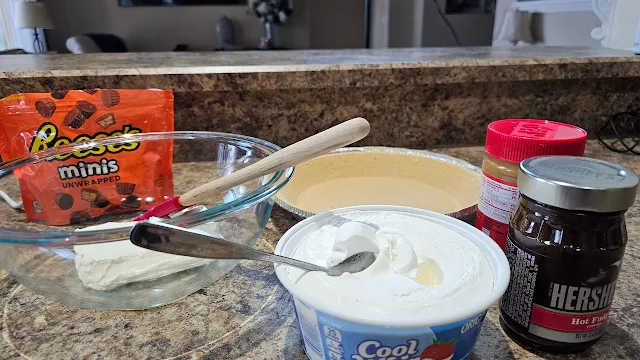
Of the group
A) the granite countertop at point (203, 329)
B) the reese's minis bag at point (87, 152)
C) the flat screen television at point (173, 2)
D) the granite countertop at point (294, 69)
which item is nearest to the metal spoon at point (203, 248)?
the granite countertop at point (203, 329)

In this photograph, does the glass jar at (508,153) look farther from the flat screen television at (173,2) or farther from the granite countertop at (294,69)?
the flat screen television at (173,2)

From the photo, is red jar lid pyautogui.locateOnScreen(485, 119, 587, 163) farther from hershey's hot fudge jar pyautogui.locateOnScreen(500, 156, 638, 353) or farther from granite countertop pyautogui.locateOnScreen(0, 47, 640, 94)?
granite countertop pyautogui.locateOnScreen(0, 47, 640, 94)

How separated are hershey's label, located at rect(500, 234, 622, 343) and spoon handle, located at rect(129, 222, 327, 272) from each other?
173 mm

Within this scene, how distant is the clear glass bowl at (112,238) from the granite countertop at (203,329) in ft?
0.06

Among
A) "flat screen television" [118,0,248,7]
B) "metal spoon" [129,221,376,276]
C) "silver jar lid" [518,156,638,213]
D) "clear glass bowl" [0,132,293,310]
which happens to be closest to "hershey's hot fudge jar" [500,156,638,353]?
"silver jar lid" [518,156,638,213]

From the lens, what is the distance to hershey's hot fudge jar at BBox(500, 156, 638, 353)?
344mm

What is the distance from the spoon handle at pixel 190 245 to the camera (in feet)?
1.12

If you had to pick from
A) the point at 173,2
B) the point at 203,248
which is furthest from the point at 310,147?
the point at 173,2

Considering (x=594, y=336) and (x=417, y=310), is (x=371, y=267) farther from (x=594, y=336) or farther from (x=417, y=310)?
(x=594, y=336)

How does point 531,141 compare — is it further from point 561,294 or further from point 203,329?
point 203,329

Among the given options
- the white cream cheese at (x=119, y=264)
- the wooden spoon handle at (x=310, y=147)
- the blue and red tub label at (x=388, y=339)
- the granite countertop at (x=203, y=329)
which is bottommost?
the granite countertop at (x=203, y=329)

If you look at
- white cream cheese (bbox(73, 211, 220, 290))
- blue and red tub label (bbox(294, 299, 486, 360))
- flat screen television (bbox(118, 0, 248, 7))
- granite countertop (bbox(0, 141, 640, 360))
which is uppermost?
flat screen television (bbox(118, 0, 248, 7))

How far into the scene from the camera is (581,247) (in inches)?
13.9

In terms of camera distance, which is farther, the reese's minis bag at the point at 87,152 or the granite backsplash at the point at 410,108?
the granite backsplash at the point at 410,108
